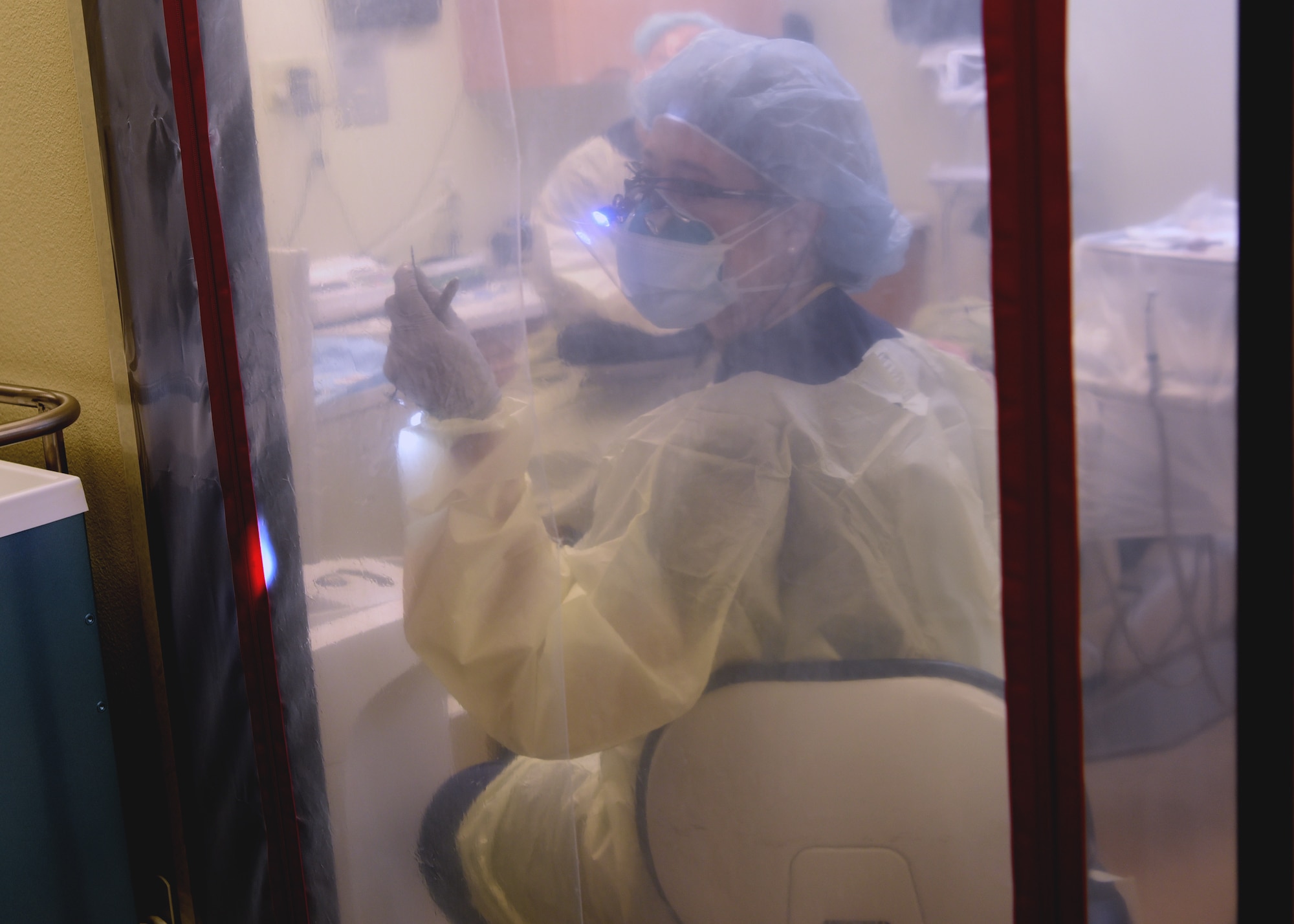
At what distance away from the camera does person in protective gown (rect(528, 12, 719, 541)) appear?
3.03 feet

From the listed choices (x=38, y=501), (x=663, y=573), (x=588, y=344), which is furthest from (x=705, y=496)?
(x=38, y=501)

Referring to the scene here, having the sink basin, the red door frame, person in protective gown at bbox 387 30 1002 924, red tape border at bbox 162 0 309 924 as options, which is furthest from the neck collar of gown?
the sink basin

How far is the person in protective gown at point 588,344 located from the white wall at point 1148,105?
0.35 meters

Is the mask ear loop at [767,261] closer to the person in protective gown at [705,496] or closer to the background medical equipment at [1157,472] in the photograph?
the person in protective gown at [705,496]

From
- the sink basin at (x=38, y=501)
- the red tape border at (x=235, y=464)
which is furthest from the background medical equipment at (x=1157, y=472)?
the sink basin at (x=38, y=501)

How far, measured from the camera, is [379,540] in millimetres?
1146

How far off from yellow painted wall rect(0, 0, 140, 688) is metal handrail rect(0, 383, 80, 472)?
5 centimetres

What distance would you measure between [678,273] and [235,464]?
675 mm

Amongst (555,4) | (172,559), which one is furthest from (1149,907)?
(172,559)

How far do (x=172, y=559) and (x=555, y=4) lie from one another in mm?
894

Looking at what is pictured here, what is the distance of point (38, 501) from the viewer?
4.15ft

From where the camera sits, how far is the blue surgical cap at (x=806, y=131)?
83 cm

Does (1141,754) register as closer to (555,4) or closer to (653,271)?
(653,271)

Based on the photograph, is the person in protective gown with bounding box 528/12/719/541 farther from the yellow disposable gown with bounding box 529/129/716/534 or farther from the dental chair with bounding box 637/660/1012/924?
the dental chair with bounding box 637/660/1012/924
